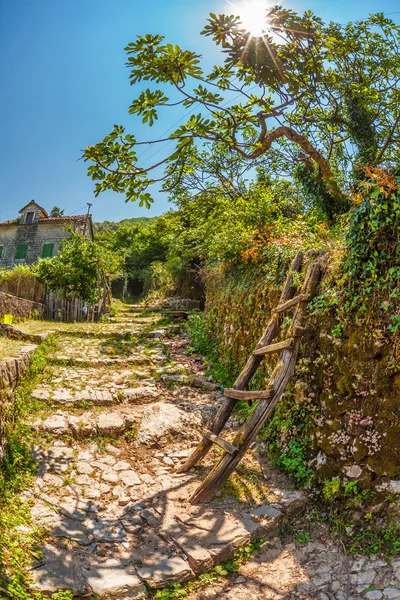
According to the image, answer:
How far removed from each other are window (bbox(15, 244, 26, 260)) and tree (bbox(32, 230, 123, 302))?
542 inches

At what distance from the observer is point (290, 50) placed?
599cm

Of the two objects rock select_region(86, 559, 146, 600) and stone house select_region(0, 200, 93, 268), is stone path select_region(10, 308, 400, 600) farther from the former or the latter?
stone house select_region(0, 200, 93, 268)

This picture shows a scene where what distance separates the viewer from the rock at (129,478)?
452cm

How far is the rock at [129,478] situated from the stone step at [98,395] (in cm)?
164

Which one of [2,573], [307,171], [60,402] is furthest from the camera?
[307,171]

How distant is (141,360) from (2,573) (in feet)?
18.6

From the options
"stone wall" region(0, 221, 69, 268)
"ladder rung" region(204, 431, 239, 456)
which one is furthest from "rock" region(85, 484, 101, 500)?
"stone wall" region(0, 221, 69, 268)

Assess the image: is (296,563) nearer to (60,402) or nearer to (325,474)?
(325,474)

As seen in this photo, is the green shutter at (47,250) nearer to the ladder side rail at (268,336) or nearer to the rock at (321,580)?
the ladder side rail at (268,336)

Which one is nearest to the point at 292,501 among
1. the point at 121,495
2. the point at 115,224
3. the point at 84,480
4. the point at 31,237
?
the point at 121,495

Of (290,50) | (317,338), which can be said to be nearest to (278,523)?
(317,338)

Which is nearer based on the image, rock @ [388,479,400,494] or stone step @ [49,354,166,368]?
rock @ [388,479,400,494]

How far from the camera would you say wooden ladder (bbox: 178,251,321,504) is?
420cm

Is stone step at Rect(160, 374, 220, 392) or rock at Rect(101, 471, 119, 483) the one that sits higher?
stone step at Rect(160, 374, 220, 392)
